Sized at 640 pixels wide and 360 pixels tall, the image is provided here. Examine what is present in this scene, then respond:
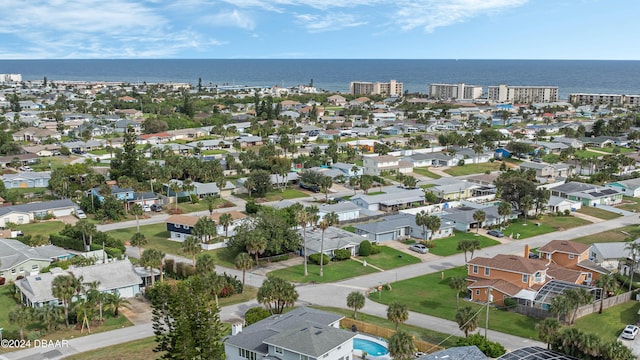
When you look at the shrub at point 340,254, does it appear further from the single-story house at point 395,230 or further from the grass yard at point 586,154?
the grass yard at point 586,154

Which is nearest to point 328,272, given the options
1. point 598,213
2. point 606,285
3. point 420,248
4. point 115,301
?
point 420,248

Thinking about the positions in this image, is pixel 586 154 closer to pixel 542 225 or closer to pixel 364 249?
pixel 542 225

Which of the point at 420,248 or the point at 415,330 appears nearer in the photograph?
the point at 415,330

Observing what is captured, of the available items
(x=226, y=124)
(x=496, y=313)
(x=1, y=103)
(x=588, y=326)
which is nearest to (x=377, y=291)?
(x=496, y=313)

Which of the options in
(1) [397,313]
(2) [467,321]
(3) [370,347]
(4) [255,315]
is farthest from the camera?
(4) [255,315]

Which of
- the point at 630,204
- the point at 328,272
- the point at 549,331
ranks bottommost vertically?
the point at 328,272

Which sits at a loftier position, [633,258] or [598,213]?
[633,258]

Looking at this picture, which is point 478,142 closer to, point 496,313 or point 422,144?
point 422,144
